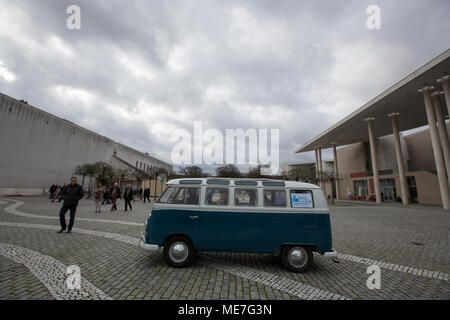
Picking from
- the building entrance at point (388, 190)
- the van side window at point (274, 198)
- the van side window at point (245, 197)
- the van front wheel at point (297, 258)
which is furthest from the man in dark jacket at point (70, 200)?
the building entrance at point (388, 190)

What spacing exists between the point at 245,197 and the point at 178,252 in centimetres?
208

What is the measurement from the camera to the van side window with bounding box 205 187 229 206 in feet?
15.6

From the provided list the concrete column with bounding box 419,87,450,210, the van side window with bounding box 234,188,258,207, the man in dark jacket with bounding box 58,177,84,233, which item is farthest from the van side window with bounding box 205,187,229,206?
the concrete column with bounding box 419,87,450,210

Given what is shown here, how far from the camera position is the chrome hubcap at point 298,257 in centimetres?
451

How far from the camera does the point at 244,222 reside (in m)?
4.54

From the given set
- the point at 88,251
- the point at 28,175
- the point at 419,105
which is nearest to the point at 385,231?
the point at 88,251

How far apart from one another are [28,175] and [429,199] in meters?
60.5

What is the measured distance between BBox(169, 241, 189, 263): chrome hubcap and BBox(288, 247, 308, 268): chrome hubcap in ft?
8.13

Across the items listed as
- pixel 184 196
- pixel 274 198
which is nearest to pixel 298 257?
pixel 274 198

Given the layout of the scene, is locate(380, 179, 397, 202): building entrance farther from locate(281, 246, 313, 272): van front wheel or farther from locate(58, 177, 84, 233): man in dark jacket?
locate(58, 177, 84, 233): man in dark jacket

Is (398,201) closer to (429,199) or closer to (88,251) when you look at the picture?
(429,199)
